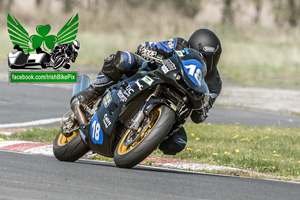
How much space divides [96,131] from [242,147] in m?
4.86

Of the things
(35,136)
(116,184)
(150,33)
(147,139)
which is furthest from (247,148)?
(150,33)

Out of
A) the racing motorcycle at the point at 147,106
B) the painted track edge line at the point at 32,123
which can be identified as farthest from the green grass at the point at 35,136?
the racing motorcycle at the point at 147,106

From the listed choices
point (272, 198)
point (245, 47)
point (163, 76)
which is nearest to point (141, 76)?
point (163, 76)

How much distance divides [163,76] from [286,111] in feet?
47.5

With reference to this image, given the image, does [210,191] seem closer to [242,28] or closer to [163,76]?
[163,76]

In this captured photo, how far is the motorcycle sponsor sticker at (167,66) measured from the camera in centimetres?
754

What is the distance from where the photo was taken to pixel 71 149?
28.8ft

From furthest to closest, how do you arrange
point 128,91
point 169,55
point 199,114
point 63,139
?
point 63,139 → point 199,114 → point 169,55 → point 128,91

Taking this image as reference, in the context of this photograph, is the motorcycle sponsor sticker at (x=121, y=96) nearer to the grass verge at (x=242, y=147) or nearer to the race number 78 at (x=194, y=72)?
the race number 78 at (x=194, y=72)

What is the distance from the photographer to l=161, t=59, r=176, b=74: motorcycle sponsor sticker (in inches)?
297

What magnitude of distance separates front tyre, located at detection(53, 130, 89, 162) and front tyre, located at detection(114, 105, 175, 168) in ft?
3.42

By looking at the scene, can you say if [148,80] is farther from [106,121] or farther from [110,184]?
[110,184]

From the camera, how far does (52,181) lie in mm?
6773

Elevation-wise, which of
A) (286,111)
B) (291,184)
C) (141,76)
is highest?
(141,76)
